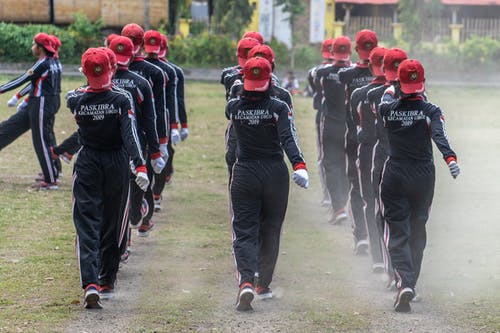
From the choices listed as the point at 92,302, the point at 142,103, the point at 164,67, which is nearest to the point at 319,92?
the point at 164,67

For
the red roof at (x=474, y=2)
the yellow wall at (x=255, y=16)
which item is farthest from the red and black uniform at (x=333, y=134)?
the red roof at (x=474, y=2)

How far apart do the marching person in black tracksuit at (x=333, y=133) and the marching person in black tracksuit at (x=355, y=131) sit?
3.08 feet

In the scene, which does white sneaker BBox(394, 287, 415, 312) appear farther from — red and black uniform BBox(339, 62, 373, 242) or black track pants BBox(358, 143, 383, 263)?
red and black uniform BBox(339, 62, 373, 242)

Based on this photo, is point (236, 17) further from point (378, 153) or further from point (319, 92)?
point (378, 153)

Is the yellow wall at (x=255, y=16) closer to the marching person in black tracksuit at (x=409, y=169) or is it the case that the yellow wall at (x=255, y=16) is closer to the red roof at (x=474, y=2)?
the red roof at (x=474, y=2)

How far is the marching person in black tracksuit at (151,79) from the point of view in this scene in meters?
12.3

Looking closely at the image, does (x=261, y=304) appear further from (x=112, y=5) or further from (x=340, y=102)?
(x=112, y=5)

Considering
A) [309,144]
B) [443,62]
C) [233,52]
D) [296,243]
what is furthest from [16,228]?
[443,62]

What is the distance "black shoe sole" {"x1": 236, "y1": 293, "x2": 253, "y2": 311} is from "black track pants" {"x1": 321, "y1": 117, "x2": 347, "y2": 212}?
4795 millimetres

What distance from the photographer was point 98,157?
9688 millimetres

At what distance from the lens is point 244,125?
9.66 m

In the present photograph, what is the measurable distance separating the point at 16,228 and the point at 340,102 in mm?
4190

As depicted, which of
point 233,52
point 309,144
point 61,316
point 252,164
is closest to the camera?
point 61,316

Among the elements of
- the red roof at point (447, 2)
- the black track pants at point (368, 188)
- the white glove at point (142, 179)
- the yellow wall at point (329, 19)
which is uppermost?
the white glove at point (142, 179)
